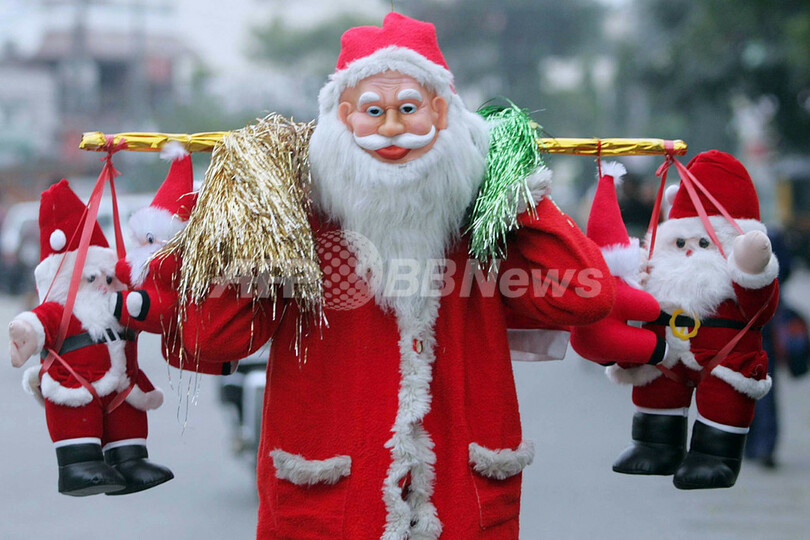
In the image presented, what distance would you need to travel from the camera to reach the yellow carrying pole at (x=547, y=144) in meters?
2.71

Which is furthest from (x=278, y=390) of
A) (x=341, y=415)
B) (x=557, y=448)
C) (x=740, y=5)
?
Answer: (x=740, y=5)

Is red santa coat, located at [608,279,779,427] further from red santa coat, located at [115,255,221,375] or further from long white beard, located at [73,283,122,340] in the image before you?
long white beard, located at [73,283,122,340]

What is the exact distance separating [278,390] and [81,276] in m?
0.64

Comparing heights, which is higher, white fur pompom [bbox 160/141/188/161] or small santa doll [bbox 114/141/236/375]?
white fur pompom [bbox 160/141/188/161]

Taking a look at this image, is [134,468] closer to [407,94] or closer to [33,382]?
[33,382]

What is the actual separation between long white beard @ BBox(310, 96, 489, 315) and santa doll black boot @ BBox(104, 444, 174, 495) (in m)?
0.78

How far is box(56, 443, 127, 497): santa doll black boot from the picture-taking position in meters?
2.63

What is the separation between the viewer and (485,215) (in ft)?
8.30

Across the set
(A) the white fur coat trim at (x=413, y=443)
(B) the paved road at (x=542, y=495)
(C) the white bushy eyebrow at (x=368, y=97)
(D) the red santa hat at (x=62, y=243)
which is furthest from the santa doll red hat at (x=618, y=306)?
(B) the paved road at (x=542, y=495)

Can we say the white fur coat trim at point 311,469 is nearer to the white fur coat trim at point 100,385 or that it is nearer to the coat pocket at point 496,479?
the coat pocket at point 496,479

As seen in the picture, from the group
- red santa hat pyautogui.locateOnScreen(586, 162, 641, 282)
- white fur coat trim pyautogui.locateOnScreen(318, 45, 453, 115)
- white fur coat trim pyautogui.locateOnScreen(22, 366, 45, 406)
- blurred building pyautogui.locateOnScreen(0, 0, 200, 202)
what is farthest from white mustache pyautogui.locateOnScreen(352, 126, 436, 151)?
blurred building pyautogui.locateOnScreen(0, 0, 200, 202)

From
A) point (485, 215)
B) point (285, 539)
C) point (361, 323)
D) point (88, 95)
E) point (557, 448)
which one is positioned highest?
point (88, 95)

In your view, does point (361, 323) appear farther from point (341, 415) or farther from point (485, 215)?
point (485, 215)

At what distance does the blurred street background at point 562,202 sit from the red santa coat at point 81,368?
0.16 m
